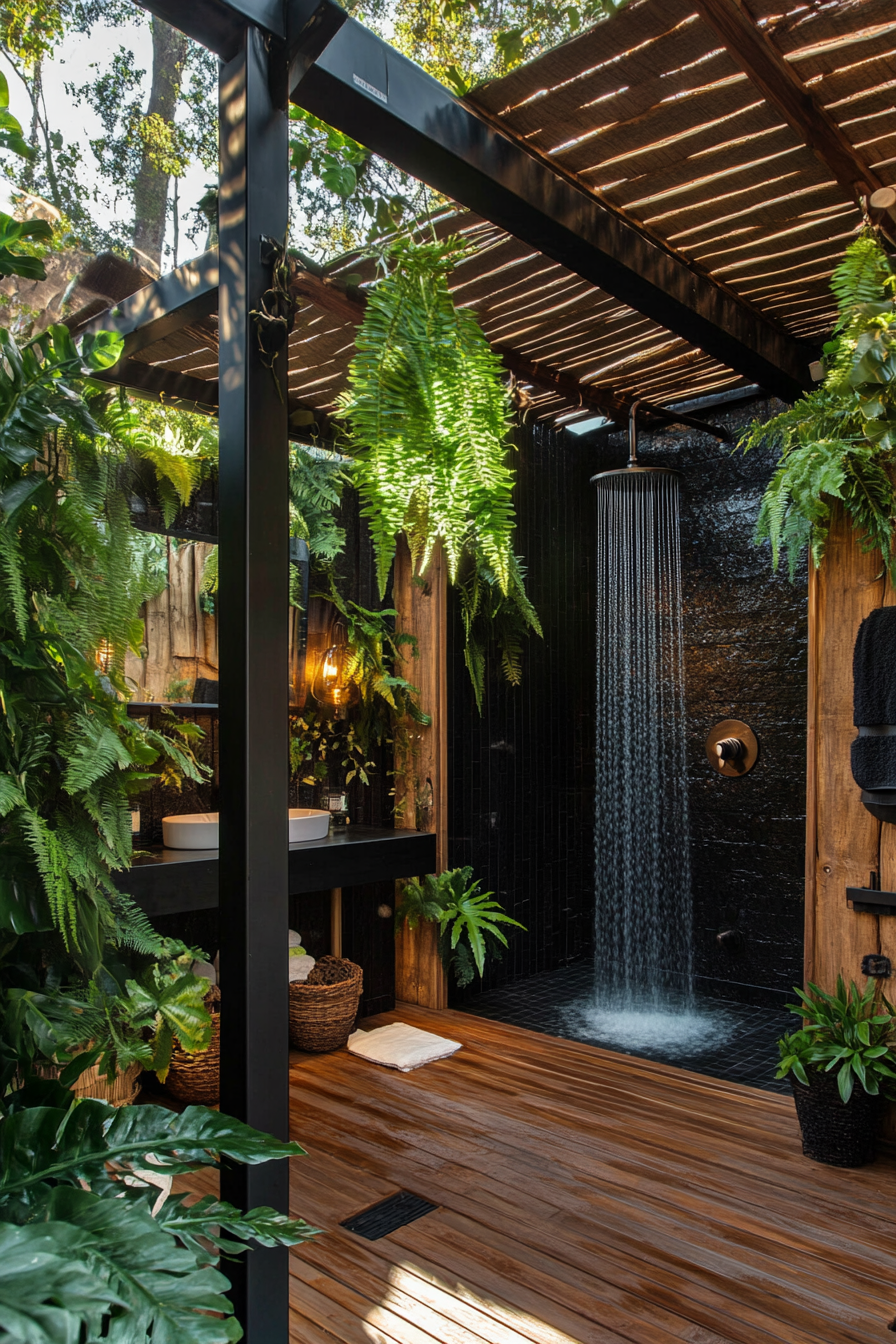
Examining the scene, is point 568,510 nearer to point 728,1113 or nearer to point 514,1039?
point 514,1039

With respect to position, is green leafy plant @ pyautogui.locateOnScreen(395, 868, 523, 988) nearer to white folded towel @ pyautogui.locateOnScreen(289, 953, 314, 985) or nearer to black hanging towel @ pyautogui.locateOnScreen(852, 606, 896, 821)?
white folded towel @ pyautogui.locateOnScreen(289, 953, 314, 985)

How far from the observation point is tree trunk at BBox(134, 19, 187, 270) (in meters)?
2.64

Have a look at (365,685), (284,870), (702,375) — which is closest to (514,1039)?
(365,685)

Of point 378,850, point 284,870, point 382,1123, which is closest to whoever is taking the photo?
point 284,870

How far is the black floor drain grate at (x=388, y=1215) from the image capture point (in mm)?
2236

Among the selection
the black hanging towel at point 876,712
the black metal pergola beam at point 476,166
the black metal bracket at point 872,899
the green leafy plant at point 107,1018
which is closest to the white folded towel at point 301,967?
the green leafy plant at point 107,1018

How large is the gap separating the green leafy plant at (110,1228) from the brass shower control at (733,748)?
11.7 ft

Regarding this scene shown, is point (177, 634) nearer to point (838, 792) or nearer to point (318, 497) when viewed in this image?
point (318, 497)

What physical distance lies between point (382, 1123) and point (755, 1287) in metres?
1.24

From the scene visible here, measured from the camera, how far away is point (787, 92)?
191 cm

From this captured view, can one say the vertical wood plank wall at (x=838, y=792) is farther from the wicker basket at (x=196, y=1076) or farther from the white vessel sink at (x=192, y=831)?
the wicker basket at (x=196, y=1076)

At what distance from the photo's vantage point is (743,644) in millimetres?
4438

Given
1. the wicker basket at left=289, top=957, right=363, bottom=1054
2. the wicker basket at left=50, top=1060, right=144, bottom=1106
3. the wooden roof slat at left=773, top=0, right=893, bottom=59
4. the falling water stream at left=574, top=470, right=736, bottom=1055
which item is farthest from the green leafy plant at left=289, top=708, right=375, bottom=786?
the wooden roof slat at left=773, top=0, right=893, bottom=59

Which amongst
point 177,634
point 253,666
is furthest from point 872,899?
point 177,634
